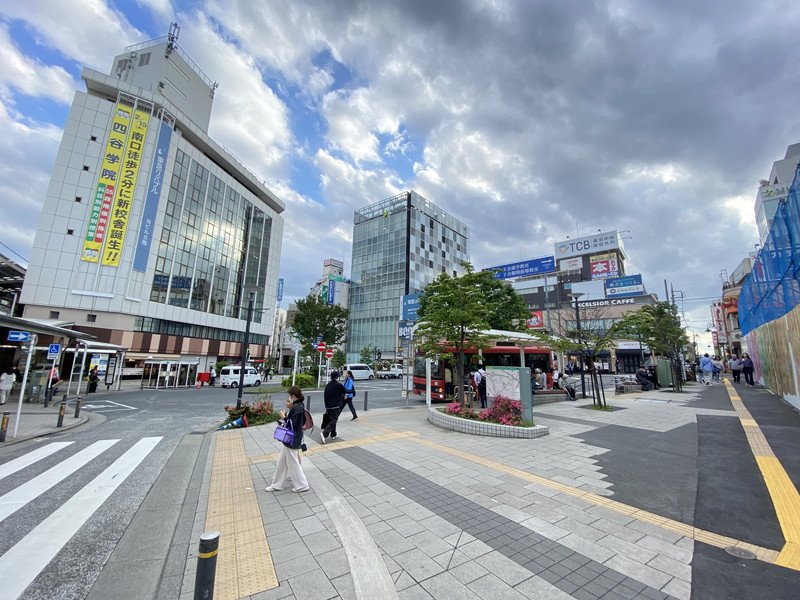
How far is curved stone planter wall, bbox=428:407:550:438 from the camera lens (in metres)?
8.86

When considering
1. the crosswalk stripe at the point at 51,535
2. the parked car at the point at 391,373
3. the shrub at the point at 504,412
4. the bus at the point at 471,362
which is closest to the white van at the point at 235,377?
the parked car at the point at 391,373

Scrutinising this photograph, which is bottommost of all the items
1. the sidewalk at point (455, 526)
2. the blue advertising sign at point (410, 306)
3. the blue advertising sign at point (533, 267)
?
the sidewalk at point (455, 526)

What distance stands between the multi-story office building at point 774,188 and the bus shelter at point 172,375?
66.7 metres

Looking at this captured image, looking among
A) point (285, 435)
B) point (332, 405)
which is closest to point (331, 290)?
point (332, 405)

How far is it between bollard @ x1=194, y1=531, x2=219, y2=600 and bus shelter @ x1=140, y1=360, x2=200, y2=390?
31887mm

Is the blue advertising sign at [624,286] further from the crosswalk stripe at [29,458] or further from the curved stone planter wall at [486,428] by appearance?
the crosswalk stripe at [29,458]

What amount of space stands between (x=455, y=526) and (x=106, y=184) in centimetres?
4397

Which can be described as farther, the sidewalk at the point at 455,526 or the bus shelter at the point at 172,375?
the bus shelter at the point at 172,375

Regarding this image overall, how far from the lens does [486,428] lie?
30.4 ft

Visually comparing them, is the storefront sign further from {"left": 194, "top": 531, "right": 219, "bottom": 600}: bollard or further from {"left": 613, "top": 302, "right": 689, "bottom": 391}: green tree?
{"left": 194, "top": 531, "right": 219, "bottom": 600}: bollard

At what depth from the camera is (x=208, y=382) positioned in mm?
33500

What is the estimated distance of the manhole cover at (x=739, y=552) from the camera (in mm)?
3457

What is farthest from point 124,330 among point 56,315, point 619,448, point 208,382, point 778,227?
point 778,227

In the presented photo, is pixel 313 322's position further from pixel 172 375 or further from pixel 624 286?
pixel 624 286
